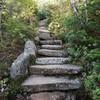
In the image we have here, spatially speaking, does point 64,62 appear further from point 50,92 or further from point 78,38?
point 50,92

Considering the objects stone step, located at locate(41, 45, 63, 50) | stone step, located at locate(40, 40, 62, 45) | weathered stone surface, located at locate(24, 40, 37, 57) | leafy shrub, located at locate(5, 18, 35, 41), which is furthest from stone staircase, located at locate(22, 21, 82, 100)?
stone step, located at locate(40, 40, 62, 45)

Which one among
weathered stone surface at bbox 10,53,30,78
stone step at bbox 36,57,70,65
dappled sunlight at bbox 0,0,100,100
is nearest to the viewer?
dappled sunlight at bbox 0,0,100,100

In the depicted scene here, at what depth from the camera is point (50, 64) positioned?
6055mm

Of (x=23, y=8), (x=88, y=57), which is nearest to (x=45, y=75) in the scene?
(x=88, y=57)

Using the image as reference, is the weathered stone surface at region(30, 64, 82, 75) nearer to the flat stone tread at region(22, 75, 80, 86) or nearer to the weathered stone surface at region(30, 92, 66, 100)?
the flat stone tread at region(22, 75, 80, 86)

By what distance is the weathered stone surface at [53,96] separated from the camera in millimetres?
4551

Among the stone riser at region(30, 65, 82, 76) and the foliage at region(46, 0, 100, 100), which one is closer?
the foliage at region(46, 0, 100, 100)

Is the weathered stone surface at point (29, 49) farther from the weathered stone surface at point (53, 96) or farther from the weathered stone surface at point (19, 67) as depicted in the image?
the weathered stone surface at point (53, 96)

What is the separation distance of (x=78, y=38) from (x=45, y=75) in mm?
1452

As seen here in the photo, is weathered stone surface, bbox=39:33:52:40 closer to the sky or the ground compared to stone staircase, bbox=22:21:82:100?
closer to the sky

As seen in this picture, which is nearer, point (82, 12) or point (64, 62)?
point (64, 62)

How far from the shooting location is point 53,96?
15.1ft

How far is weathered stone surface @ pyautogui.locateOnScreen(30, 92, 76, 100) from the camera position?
14.9ft

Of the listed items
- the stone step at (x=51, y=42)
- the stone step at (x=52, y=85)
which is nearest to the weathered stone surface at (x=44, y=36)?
the stone step at (x=51, y=42)
